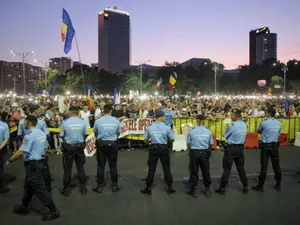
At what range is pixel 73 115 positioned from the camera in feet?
24.0

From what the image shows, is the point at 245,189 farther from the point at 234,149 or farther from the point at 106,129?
the point at 106,129

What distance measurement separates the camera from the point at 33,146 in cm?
574

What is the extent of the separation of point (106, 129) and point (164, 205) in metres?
2.21

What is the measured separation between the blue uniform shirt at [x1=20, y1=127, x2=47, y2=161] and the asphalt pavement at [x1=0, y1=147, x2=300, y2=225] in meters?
1.14

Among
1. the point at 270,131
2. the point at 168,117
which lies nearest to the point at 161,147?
the point at 270,131

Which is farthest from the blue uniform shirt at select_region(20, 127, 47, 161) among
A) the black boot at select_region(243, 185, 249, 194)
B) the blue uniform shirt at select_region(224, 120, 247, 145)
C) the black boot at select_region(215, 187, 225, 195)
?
the black boot at select_region(243, 185, 249, 194)

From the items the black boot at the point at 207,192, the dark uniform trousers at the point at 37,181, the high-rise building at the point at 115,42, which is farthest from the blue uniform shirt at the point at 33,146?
the high-rise building at the point at 115,42

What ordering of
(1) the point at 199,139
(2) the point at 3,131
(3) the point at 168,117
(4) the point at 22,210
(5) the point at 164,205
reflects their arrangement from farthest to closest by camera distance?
(3) the point at 168,117 → (2) the point at 3,131 → (1) the point at 199,139 → (5) the point at 164,205 → (4) the point at 22,210

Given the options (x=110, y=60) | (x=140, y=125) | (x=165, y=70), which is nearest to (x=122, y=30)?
(x=110, y=60)

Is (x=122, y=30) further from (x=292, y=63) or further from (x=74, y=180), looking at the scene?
(x=74, y=180)

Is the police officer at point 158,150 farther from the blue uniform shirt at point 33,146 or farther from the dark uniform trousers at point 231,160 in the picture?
the blue uniform shirt at point 33,146

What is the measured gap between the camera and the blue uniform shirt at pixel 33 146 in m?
5.67

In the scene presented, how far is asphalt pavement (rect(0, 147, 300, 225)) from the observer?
5.64 metres

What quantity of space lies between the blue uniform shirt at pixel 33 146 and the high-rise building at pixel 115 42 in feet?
528
